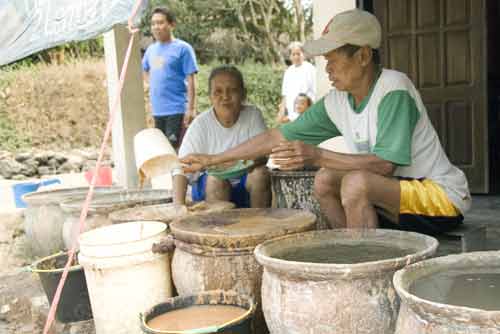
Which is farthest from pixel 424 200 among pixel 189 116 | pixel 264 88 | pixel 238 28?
pixel 238 28

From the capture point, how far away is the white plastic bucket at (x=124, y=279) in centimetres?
290

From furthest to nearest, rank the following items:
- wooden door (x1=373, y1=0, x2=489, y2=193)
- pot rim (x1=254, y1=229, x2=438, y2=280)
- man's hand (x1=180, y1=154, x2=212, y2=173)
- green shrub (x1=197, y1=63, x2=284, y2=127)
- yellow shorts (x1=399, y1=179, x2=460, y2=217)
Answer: green shrub (x1=197, y1=63, x2=284, y2=127) → wooden door (x1=373, y1=0, x2=489, y2=193) → man's hand (x1=180, y1=154, x2=212, y2=173) → yellow shorts (x1=399, y1=179, x2=460, y2=217) → pot rim (x1=254, y1=229, x2=438, y2=280)

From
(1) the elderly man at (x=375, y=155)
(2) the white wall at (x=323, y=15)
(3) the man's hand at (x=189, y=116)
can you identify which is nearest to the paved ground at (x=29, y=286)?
(1) the elderly man at (x=375, y=155)

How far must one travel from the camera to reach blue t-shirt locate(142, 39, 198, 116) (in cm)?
632

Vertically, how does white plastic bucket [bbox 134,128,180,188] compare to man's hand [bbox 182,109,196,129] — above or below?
below

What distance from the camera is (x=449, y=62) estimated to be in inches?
205

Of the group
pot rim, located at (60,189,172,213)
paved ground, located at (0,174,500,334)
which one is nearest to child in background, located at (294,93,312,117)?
paved ground, located at (0,174,500,334)

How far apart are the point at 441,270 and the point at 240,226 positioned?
3.69ft

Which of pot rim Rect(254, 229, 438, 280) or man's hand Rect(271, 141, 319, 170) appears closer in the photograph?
pot rim Rect(254, 229, 438, 280)

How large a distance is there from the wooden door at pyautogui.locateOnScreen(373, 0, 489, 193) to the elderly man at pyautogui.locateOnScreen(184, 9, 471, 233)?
92.9 inches

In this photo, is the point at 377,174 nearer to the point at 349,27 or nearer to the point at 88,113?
the point at 349,27

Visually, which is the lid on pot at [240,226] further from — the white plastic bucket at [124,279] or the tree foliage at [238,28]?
the tree foliage at [238,28]

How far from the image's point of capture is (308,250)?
2.52 meters

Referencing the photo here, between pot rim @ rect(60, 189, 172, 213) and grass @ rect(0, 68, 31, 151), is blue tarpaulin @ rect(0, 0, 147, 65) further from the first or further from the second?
grass @ rect(0, 68, 31, 151)
